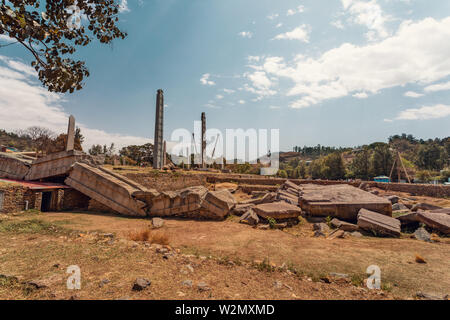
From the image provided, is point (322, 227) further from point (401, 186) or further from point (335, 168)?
point (335, 168)

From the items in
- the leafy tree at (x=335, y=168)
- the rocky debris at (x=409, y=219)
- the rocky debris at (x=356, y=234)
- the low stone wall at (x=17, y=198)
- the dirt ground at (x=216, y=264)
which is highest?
the leafy tree at (x=335, y=168)

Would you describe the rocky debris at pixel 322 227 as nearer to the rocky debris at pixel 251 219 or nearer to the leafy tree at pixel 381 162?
the rocky debris at pixel 251 219

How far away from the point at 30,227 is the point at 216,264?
6.16m

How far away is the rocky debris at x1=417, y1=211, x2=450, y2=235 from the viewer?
6.23m

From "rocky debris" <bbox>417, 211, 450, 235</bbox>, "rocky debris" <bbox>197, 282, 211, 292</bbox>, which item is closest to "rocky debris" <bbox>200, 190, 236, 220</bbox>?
"rocky debris" <bbox>197, 282, 211, 292</bbox>

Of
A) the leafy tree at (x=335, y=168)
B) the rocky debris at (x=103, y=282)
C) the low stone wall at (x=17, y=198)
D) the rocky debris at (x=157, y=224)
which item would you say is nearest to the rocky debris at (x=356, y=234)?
the rocky debris at (x=157, y=224)

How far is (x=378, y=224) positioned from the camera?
Answer: 6531mm

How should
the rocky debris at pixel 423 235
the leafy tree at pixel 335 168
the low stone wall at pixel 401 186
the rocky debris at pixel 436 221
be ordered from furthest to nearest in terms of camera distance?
the leafy tree at pixel 335 168
the low stone wall at pixel 401 186
the rocky debris at pixel 436 221
the rocky debris at pixel 423 235

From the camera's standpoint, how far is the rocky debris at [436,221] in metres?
6.23

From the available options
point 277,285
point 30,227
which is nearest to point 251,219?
point 277,285

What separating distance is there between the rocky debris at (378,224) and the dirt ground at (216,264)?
0.48 metres

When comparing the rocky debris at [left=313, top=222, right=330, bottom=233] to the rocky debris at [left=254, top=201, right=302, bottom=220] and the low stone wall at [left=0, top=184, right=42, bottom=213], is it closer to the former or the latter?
the rocky debris at [left=254, top=201, right=302, bottom=220]

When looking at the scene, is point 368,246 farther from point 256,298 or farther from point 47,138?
point 47,138
